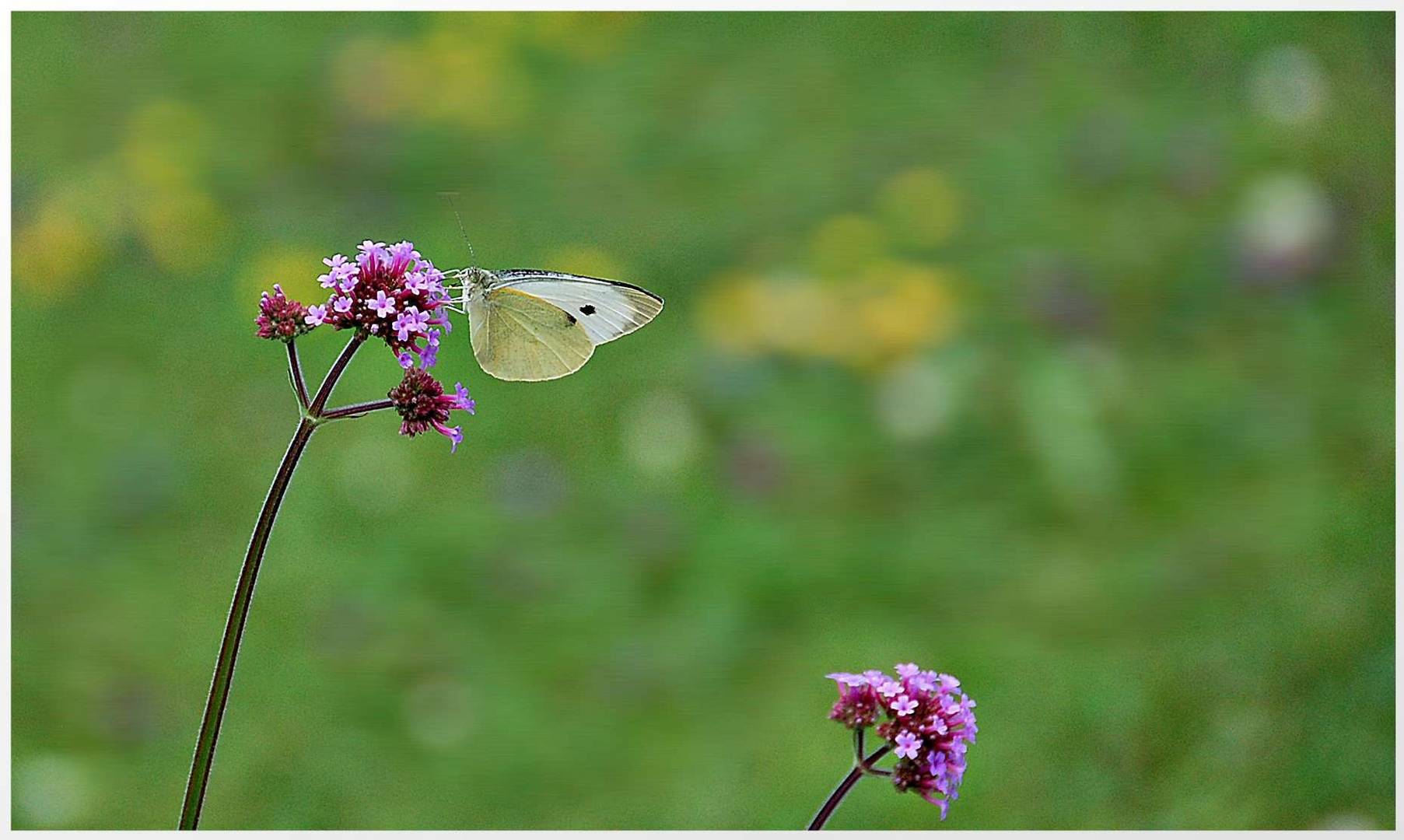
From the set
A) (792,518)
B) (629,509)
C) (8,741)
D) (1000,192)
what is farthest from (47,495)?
(1000,192)

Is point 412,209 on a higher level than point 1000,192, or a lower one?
lower

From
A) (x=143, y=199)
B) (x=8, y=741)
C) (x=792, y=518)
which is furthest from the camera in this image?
(x=792, y=518)

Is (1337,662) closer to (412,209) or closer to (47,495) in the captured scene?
(412,209)

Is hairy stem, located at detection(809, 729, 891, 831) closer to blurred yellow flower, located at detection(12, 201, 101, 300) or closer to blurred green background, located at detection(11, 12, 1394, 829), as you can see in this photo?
blurred green background, located at detection(11, 12, 1394, 829)

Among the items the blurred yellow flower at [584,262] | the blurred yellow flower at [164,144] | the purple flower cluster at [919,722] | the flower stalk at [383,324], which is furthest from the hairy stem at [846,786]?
the blurred yellow flower at [164,144]

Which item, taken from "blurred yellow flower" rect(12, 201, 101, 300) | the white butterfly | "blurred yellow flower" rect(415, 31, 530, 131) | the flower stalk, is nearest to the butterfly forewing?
the white butterfly

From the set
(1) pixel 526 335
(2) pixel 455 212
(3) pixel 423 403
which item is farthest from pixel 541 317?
(2) pixel 455 212

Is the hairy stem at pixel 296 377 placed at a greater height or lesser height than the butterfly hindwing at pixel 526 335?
lesser

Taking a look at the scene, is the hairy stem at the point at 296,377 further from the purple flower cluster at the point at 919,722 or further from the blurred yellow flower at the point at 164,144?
the blurred yellow flower at the point at 164,144
